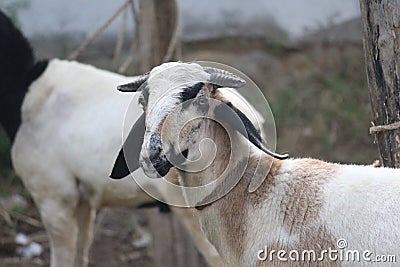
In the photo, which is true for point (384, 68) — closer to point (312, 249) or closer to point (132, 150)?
point (312, 249)

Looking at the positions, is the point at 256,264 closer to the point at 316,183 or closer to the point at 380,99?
the point at 316,183

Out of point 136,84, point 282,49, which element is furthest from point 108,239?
point 136,84

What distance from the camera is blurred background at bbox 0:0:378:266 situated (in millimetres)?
8453

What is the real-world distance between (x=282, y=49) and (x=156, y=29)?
3410mm

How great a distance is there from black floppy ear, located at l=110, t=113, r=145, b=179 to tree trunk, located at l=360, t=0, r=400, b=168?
1086 millimetres

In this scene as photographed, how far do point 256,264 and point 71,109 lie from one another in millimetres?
2562

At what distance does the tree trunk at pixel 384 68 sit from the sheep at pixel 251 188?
1.64 feet

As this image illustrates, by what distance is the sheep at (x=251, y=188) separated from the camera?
9.22 feet

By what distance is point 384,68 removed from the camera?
3410mm

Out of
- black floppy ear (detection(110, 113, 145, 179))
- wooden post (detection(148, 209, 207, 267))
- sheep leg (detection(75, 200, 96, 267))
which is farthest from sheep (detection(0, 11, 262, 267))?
black floppy ear (detection(110, 113, 145, 179))

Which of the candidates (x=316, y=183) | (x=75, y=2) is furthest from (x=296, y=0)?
(x=316, y=183)

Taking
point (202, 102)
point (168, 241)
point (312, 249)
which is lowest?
point (312, 249)

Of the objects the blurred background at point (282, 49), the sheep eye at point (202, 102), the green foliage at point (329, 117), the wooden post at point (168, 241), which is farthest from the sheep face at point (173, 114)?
the green foliage at point (329, 117)

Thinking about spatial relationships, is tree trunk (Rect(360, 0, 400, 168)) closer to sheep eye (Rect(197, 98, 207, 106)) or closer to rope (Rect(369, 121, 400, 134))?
rope (Rect(369, 121, 400, 134))
